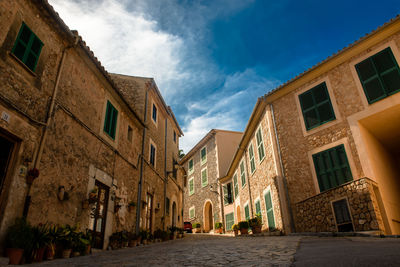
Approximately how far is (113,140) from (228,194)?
15.2 m

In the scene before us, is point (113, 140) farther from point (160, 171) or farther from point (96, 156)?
point (160, 171)

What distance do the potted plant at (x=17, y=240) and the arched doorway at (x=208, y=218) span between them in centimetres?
2198

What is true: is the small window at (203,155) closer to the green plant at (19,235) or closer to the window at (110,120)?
the window at (110,120)

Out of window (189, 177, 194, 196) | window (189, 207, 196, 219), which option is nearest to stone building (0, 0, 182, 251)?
window (189, 207, 196, 219)

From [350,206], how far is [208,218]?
1973cm

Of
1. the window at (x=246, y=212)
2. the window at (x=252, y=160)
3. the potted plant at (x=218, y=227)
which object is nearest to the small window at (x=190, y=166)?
the potted plant at (x=218, y=227)

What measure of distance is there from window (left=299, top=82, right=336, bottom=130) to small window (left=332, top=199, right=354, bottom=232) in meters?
3.05

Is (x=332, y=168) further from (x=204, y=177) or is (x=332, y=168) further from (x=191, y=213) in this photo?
(x=191, y=213)

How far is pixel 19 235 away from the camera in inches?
177

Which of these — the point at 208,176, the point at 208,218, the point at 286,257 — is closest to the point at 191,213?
the point at 208,218

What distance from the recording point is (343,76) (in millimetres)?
9516

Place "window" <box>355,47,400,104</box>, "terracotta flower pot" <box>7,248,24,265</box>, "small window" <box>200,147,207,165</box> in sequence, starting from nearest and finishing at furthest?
"terracotta flower pot" <box>7,248,24,265</box> → "window" <box>355,47,400,104</box> → "small window" <box>200,147,207,165</box>

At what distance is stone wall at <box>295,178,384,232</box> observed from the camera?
283 inches

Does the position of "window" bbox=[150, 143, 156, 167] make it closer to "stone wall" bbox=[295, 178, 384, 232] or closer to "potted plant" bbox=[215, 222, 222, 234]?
"stone wall" bbox=[295, 178, 384, 232]
